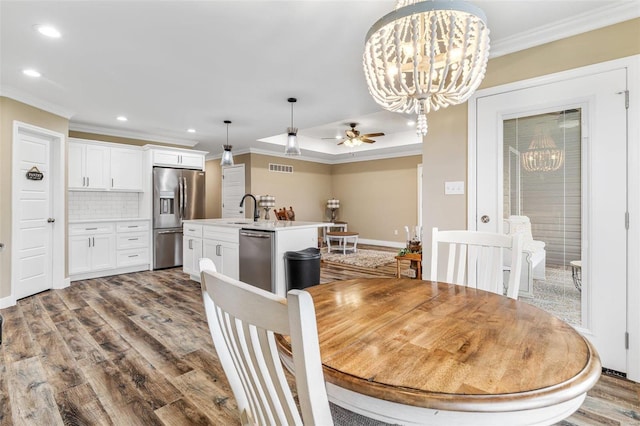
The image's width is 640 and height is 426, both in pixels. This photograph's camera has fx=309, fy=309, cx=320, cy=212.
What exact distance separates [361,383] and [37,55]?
147 inches

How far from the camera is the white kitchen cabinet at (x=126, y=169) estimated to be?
5.02 m

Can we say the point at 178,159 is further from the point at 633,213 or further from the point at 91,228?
the point at 633,213

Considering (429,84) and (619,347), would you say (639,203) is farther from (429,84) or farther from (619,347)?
(429,84)

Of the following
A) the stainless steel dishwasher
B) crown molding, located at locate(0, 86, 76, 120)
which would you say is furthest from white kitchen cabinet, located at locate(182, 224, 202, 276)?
crown molding, located at locate(0, 86, 76, 120)

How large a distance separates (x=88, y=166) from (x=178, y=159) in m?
1.34

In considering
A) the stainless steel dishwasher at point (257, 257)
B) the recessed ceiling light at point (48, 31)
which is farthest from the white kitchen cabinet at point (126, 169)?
the recessed ceiling light at point (48, 31)

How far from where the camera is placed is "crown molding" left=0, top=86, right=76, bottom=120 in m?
3.42

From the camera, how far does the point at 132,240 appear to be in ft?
16.9

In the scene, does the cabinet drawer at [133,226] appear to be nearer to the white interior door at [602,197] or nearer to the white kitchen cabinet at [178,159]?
the white kitchen cabinet at [178,159]

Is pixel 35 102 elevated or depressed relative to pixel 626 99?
elevated

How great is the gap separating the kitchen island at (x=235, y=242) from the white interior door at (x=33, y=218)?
5.52 ft

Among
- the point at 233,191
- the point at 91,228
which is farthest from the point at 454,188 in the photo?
the point at 233,191

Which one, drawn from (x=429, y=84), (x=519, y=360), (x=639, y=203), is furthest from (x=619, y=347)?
(x=429, y=84)

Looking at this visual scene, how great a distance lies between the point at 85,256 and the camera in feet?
15.2
